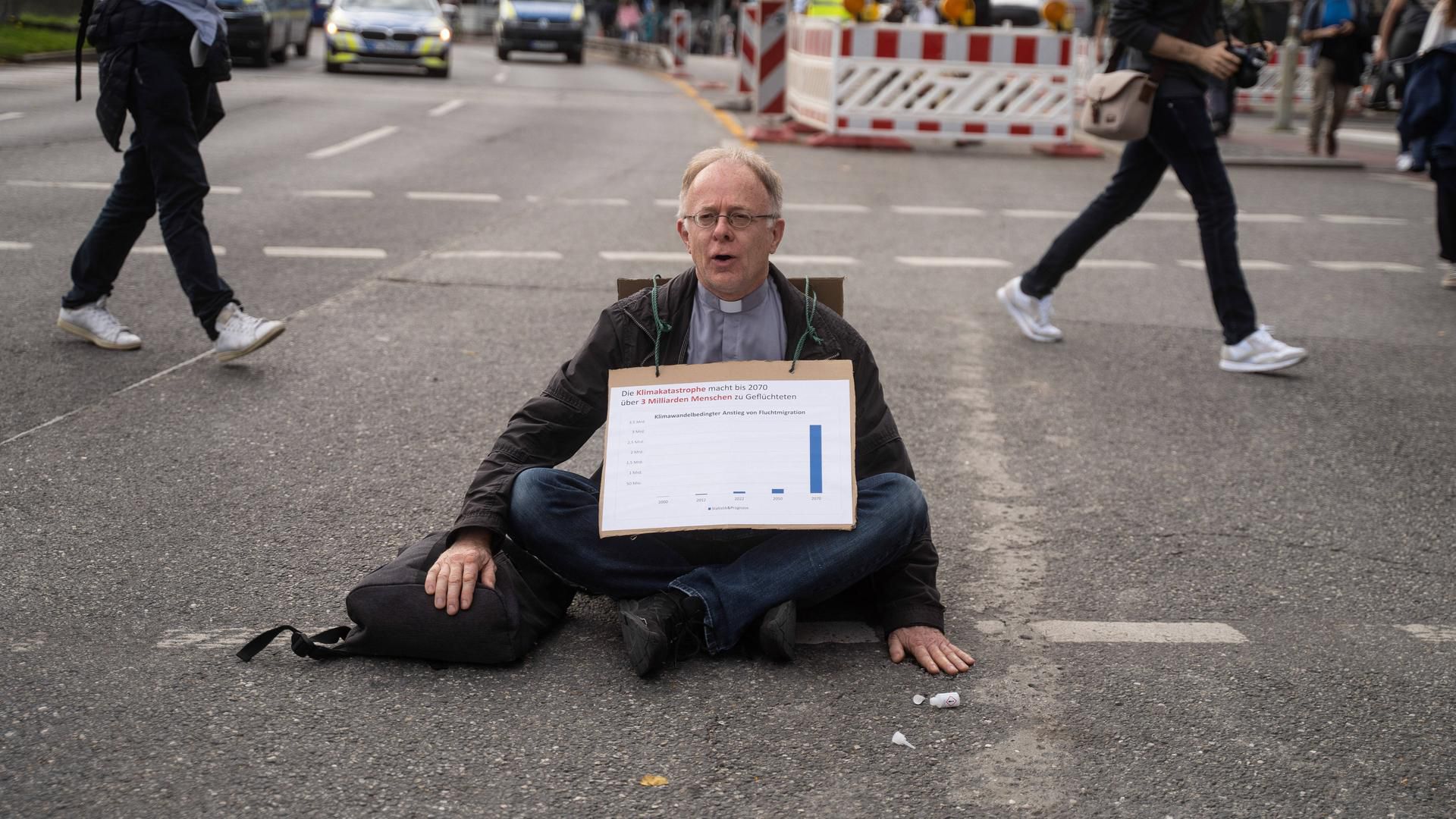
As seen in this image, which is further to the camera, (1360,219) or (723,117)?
(723,117)

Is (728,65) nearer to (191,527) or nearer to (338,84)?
(338,84)

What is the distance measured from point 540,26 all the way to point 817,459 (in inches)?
1193

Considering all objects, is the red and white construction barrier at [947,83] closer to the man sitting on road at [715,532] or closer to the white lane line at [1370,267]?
the white lane line at [1370,267]

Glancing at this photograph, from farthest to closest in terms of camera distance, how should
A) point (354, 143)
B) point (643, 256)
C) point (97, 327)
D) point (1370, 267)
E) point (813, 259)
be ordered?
point (354, 143) → point (1370, 267) → point (813, 259) → point (643, 256) → point (97, 327)

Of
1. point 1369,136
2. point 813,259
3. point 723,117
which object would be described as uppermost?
point 813,259

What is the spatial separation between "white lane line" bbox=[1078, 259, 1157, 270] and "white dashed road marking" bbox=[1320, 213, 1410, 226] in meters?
2.93

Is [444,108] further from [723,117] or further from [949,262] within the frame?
[949,262]

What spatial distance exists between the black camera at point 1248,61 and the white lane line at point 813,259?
Result: 2.80 meters

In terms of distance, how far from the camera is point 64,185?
992 cm

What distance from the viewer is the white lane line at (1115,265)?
30.1 feet

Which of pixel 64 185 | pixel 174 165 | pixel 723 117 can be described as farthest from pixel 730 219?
pixel 723 117

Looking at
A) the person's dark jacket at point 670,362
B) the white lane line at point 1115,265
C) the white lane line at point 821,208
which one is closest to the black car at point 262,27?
the white lane line at point 821,208

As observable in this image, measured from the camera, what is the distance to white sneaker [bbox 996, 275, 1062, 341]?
7125 millimetres

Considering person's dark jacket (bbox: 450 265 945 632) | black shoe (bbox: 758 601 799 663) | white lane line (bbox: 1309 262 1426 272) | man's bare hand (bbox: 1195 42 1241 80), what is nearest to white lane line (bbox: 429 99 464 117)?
white lane line (bbox: 1309 262 1426 272)
